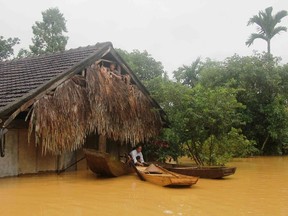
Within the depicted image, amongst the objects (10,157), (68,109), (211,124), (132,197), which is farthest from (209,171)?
(10,157)

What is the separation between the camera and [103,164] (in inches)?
412

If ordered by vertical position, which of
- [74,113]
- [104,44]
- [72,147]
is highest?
[104,44]

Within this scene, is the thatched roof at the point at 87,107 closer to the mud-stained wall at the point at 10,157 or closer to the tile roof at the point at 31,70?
the tile roof at the point at 31,70

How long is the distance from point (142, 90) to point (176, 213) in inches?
313

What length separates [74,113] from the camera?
11039mm

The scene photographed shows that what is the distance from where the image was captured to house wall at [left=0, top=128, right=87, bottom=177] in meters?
10.7

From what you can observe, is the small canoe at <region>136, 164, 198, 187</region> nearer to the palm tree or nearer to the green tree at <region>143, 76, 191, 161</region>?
the green tree at <region>143, 76, 191, 161</region>

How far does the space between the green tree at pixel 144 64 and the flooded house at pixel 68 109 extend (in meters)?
11.1

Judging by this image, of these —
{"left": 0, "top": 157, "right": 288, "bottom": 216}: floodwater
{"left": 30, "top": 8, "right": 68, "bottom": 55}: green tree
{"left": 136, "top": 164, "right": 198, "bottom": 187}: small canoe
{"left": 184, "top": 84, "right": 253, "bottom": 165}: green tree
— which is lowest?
{"left": 0, "top": 157, "right": 288, "bottom": 216}: floodwater

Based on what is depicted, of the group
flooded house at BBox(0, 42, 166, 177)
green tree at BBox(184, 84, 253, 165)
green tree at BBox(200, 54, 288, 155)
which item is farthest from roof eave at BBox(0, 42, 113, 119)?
green tree at BBox(200, 54, 288, 155)

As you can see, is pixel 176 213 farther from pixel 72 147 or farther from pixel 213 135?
pixel 213 135

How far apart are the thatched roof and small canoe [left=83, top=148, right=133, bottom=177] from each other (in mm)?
903

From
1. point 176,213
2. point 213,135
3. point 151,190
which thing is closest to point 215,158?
point 213,135

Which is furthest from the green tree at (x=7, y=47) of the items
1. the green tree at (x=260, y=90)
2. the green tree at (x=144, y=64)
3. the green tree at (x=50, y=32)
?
the green tree at (x=260, y=90)
